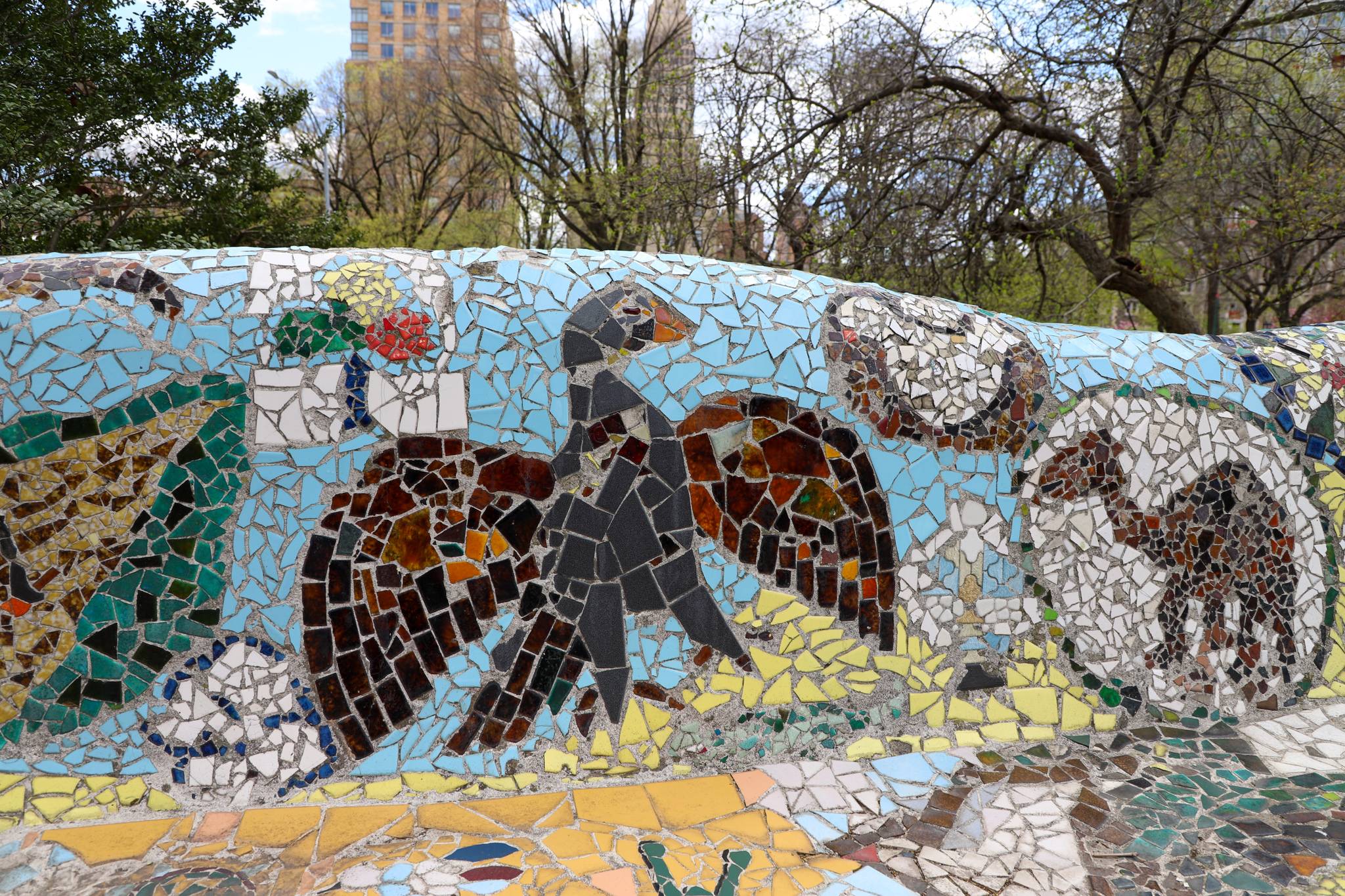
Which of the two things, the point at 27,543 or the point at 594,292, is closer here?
the point at 27,543

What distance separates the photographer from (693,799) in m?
3.07

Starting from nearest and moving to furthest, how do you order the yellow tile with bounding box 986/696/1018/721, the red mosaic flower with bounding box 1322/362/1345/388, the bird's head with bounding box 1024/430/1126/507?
the yellow tile with bounding box 986/696/1018/721 < the bird's head with bounding box 1024/430/1126/507 < the red mosaic flower with bounding box 1322/362/1345/388

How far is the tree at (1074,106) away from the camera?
21.3 feet

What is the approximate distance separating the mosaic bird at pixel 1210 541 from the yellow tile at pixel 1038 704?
541 mm

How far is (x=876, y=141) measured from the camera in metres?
7.19

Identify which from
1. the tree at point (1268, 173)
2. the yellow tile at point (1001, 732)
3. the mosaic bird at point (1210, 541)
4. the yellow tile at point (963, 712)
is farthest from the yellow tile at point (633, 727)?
the tree at point (1268, 173)

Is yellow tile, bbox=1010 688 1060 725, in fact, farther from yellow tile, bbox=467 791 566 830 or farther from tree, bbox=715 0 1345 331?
tree, bbox=715 0 1345 331

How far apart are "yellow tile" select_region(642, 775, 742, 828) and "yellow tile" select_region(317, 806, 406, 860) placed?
0.86 meters

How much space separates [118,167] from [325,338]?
930 centimetres

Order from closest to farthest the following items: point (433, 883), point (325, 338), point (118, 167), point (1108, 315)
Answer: point (433, 883)
point (325, 338)
point (118, 167)
point (1108, 315)

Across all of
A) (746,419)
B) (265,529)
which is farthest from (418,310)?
(746,419)

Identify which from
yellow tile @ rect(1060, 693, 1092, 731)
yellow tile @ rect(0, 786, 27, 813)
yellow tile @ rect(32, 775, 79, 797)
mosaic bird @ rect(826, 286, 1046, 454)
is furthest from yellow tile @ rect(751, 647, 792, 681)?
yellow tile @ rect(0, 786, 27, 813)

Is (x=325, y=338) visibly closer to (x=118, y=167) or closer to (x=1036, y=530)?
(x=1036, y=530)

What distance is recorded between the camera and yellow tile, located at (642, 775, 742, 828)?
2.98 meters
